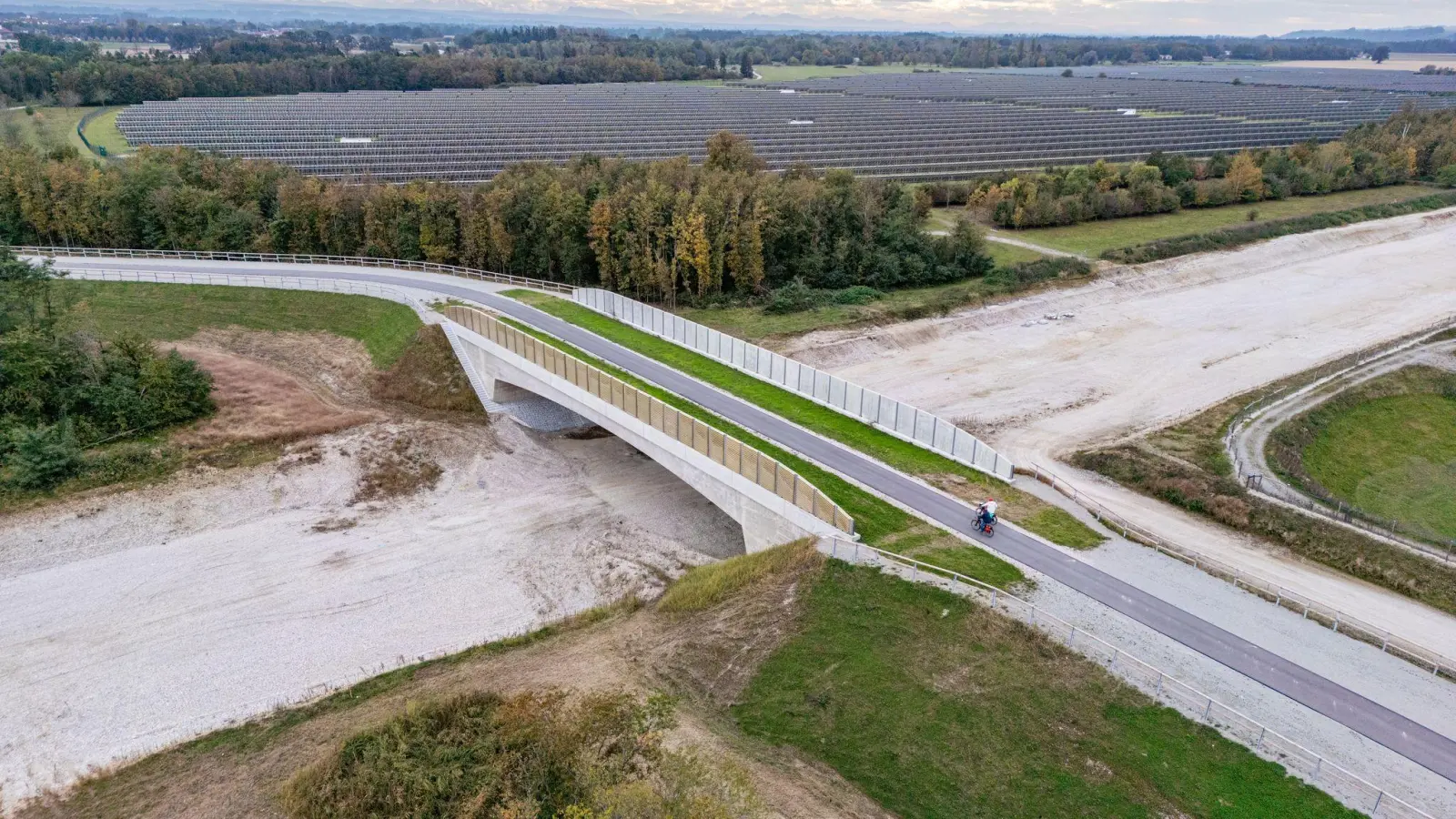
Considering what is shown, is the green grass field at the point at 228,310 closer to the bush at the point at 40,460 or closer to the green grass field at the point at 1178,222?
the bush at the point at 40,460

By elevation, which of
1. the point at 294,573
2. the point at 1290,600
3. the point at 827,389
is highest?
the point at 827,389

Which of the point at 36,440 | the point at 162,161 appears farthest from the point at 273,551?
the point at 162,161

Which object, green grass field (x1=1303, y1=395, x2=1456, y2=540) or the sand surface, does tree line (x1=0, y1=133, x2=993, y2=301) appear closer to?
the sand surface

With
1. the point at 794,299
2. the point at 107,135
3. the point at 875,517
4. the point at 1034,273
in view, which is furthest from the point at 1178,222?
the point at 107,135

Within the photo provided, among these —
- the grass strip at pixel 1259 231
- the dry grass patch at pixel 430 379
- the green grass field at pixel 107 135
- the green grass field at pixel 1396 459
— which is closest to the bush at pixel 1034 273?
the grass strip at pixel 1259 231

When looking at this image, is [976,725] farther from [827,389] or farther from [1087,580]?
[827,389]

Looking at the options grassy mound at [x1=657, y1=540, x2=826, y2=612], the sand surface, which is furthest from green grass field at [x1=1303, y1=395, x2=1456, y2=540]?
the sand surface

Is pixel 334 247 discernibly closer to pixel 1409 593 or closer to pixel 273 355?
pixel 273 355
